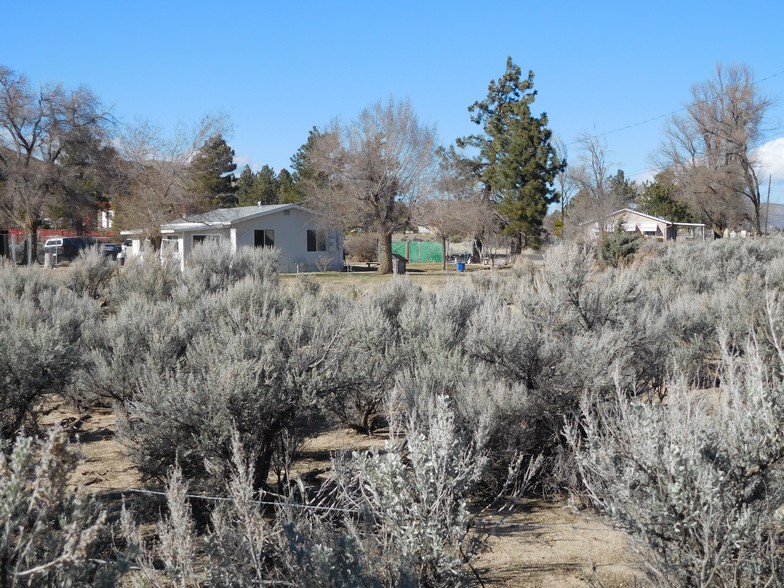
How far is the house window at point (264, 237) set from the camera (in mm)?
40281

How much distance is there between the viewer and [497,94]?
52.5 metres

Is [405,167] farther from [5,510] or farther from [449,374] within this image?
[5,510]

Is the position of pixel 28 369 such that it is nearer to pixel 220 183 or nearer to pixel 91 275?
pixel 91 275

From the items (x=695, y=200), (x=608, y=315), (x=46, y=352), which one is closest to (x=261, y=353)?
(x=46, y=352)

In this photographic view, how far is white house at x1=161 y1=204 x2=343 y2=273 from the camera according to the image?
39.8m

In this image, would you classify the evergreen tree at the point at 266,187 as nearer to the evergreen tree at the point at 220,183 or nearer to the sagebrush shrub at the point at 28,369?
the evergreen tree at the point at 220,183

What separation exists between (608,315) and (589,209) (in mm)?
41877

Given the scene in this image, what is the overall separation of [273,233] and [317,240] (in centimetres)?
278

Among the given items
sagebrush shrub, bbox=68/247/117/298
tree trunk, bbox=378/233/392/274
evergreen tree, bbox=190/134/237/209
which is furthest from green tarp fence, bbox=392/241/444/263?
sagebrush shrub, bbox=68/247/117/298

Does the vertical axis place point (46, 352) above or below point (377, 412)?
above

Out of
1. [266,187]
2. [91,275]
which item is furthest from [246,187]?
[91,275]

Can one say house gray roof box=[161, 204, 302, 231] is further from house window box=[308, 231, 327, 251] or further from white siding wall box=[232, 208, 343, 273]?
house window box=[308, 231, 327, 251]

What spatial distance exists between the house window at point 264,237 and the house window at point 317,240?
237cm

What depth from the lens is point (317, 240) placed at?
4256 cm
